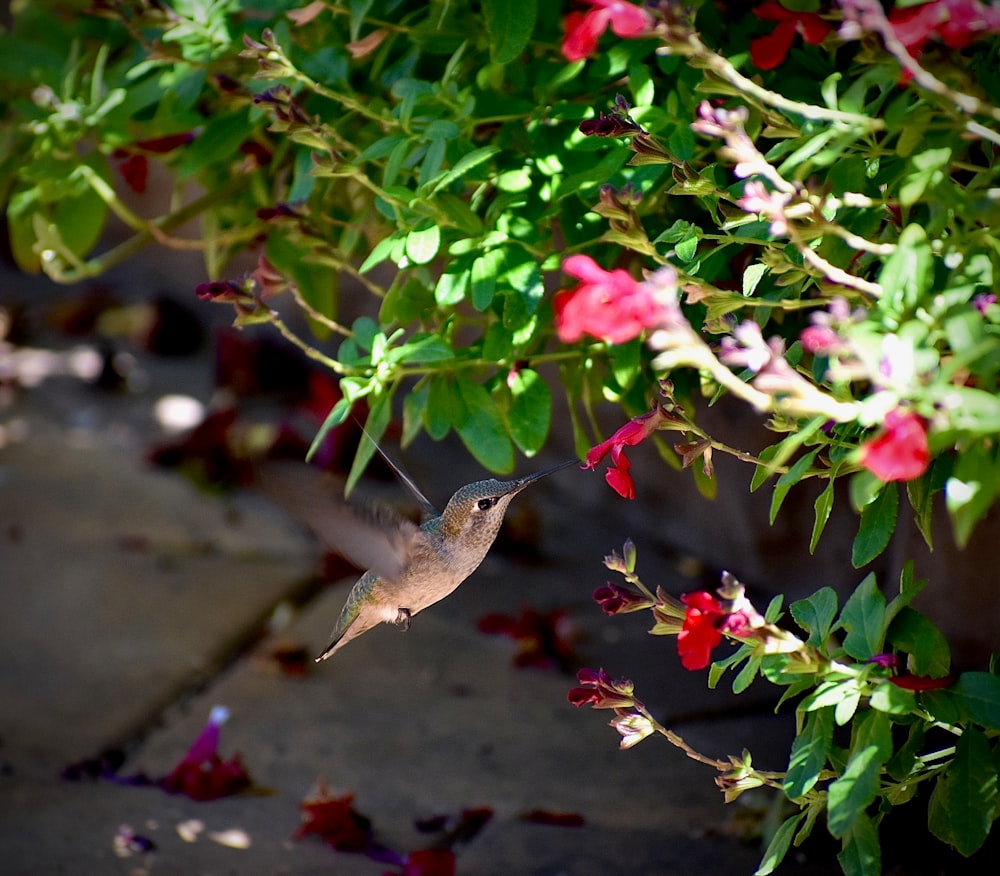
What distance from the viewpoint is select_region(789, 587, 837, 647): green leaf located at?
4.54 feet

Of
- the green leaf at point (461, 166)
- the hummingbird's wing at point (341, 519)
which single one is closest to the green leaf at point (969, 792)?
the hummingbird's wing at point (341, 519)

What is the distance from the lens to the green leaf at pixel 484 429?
1.66 m

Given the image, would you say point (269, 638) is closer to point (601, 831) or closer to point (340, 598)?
point (340, 598)

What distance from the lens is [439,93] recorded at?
1655 mm

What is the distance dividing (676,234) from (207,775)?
5.59 ft

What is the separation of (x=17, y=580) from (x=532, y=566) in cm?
155

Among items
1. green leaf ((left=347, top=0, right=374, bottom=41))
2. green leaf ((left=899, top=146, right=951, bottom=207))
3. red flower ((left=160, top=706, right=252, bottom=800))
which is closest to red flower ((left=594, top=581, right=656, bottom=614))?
green leaf ((left=899, top=146, right=951, bottom=207))

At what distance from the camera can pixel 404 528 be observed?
1764 millimetres

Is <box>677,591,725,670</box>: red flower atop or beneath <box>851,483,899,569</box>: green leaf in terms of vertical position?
atop

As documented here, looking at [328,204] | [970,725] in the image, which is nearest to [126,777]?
[328,204]

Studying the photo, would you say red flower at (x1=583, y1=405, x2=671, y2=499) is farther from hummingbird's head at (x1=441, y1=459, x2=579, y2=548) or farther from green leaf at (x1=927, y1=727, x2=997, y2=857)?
green leaf at (x1=927, y1=727, x2=997, y2=857)

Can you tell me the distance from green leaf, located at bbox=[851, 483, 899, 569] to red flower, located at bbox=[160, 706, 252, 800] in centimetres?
163

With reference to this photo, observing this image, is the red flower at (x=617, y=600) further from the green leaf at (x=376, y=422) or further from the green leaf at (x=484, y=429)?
the green leaf at (x=376, y=422)

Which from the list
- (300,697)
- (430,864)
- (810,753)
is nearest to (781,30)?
(810,753)
